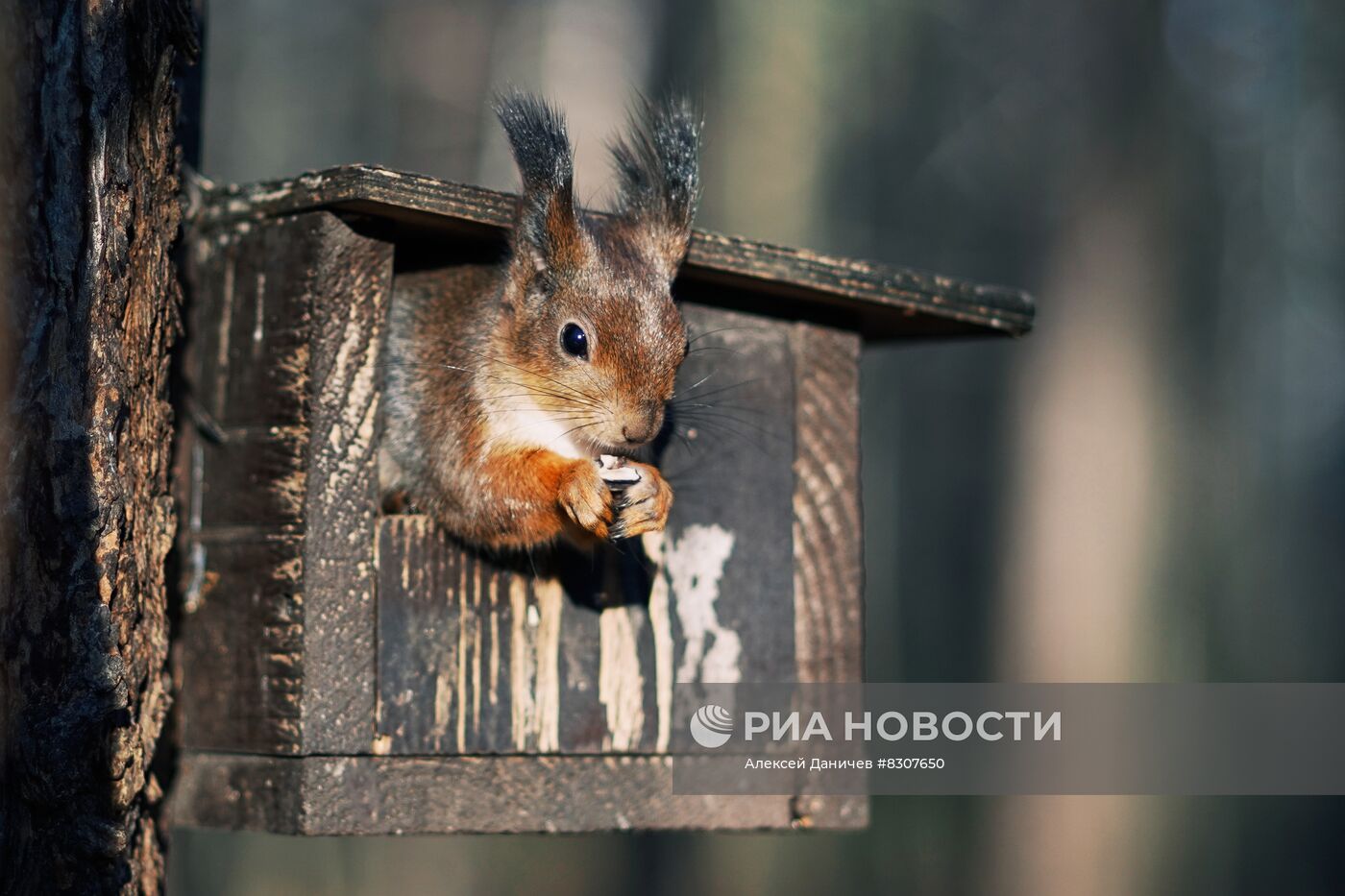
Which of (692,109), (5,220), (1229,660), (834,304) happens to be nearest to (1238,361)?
(1229,660)

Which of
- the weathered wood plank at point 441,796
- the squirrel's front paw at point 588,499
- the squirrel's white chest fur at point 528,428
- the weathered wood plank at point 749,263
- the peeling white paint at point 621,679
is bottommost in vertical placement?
the weathered wood plank at point 441,796

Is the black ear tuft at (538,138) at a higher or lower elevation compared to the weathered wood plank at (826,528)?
higher

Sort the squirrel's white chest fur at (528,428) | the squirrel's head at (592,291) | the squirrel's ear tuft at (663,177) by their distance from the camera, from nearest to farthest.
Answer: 1. the squirrel's head at (592,291)
2. the squirrel's white chest fur at (528,428)
3. the squirrel's ear tuft at (663,177)

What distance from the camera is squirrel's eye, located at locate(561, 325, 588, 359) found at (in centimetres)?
334

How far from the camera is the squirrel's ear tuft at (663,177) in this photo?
354 cm

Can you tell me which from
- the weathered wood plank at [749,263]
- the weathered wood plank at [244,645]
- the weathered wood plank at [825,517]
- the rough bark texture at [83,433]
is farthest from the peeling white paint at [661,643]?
the rough bark texture at [83,433]

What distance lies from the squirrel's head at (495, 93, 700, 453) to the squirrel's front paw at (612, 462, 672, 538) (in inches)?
3.4

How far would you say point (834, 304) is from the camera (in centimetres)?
409

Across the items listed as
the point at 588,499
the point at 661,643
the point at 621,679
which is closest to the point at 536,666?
the point at 621,679

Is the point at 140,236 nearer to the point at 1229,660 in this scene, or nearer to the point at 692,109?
the point at 692,109

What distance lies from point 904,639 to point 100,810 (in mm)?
6971

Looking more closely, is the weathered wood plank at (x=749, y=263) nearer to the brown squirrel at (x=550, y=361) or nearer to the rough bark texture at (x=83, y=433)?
the brown squirrel at (x=550, y=361)

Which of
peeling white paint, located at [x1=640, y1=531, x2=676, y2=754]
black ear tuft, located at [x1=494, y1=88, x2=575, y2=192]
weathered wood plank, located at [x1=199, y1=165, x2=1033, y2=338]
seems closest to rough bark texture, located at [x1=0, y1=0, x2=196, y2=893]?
weathered wood plank, located at [x1=199, y1=165, x2=1033, y2=338]

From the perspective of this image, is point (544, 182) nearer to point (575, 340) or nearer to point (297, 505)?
point (575, 340)
